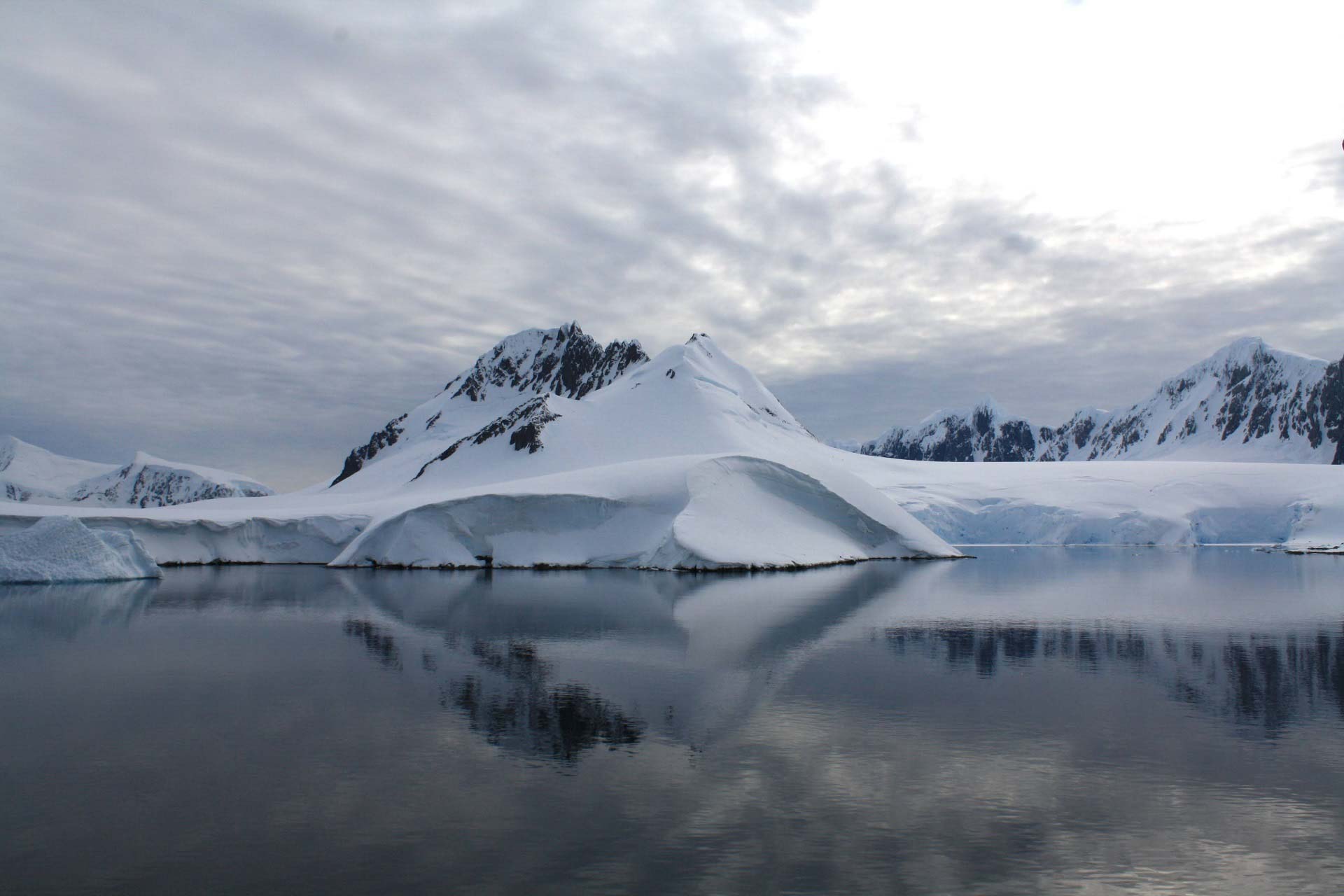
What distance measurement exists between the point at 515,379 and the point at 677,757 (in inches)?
4127

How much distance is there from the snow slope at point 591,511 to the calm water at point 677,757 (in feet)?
66.9

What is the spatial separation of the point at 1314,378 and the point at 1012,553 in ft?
A: 406

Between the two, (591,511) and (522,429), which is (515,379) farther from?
(591,511)

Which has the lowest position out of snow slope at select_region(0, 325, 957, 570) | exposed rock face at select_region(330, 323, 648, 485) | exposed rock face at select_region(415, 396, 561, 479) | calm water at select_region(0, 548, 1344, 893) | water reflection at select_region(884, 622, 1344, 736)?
calm water at select_region(0, 548, 1344, 893)

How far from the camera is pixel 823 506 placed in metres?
46.0

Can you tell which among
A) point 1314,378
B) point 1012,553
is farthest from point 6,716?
point 1314,378

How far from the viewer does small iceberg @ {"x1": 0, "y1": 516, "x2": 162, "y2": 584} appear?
1357 inches

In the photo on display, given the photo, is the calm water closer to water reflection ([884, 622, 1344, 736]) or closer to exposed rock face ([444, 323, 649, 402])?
water reflection ([884, 622, 1344, 736])

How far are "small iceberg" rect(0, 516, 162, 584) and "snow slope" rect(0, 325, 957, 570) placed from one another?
10.5m

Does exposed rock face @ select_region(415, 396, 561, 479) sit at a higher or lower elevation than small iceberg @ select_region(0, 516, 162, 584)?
higher

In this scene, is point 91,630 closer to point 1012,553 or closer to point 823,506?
point 823,506

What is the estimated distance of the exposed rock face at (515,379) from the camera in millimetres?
105000

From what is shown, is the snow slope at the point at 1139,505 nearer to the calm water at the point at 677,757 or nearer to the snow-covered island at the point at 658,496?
the snow-covered island at the point at 658,496

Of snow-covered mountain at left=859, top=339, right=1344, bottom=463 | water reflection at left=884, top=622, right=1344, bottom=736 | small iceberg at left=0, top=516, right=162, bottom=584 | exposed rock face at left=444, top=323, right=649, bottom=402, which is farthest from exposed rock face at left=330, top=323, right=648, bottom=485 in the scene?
snow-covered mountain at left=859, top=339, right=1344, bottom=463
